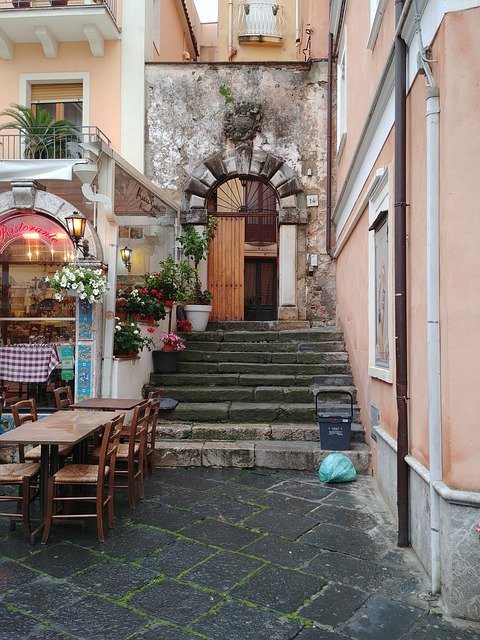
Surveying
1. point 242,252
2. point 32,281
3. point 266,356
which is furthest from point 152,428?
point 242,252

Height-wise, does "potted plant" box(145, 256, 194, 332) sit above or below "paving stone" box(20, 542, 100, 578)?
above

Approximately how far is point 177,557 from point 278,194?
326 inches

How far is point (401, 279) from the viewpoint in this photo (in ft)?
15.1

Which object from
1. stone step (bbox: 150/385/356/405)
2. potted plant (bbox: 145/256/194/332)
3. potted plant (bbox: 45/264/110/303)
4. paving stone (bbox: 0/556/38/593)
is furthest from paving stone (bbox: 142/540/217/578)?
potted plant (bbox: 145/256/194/332)

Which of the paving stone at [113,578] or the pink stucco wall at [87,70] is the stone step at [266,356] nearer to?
the pink stucco wall at [87,70]

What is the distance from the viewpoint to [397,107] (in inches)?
183

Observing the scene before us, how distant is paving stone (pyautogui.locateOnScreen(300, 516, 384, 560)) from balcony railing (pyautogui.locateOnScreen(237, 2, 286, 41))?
12.7m

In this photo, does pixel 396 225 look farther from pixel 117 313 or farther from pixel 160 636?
pixel 117 313

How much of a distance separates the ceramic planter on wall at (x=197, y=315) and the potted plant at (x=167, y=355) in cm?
143

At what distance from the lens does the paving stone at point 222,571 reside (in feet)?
12.4

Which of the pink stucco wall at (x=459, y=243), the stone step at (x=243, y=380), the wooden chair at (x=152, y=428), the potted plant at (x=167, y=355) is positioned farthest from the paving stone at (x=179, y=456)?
the pink stucco wall at (x=459, y=243)

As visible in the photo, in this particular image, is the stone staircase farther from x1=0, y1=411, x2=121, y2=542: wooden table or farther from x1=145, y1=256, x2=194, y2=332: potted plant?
x1=0, y1=411, x2=121, y2=542: wooden table

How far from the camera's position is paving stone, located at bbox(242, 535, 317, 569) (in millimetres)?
4148

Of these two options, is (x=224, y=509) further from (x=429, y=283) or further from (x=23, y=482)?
(x=429, y=283)
